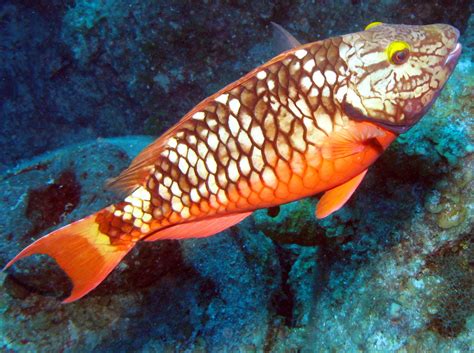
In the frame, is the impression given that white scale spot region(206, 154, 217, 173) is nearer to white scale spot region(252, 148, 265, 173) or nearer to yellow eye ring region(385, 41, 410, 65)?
white scale spot region(252, 148, 265, 173)

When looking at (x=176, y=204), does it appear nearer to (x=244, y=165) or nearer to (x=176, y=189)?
(x=176, y=189)

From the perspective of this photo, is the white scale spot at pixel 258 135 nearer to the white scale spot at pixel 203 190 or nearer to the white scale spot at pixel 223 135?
the white scale spot at pixel 223 135

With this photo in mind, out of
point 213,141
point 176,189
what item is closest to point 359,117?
point 213,141

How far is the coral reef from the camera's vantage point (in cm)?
325

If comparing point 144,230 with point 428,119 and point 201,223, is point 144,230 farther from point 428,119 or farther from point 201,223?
point 428,119

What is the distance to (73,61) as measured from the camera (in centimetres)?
919

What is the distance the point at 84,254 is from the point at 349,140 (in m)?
1.75

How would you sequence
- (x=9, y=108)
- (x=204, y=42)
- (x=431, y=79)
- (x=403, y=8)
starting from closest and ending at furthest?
(x=431, y=79)
(x=403, y=8)
(x=204, y=42)
(x=9, y=108)

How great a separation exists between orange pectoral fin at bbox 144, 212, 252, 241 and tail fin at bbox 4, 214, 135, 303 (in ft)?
0.93

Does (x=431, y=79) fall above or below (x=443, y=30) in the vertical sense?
below

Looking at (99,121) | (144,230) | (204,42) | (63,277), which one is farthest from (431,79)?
(99,121)

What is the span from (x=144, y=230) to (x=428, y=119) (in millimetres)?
2688

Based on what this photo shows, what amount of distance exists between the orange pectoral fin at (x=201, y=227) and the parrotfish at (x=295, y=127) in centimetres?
10

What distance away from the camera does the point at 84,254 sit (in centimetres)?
234
